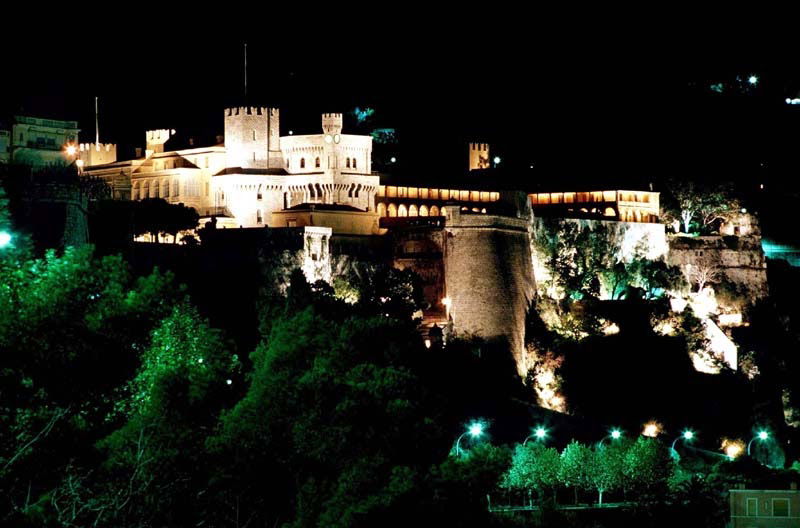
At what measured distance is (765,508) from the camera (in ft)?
171

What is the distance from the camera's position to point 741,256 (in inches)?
3063

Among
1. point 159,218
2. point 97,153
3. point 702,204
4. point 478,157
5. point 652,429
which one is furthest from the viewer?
point 478,157

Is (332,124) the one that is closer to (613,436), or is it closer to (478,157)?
(478,157)

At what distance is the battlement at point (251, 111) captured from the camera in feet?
224

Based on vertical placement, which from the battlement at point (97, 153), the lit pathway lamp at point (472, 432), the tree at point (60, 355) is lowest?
the lit pathway lamp at point (472, 432)

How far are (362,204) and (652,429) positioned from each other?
17160 mm

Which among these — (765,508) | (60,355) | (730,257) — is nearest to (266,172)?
(730,257)

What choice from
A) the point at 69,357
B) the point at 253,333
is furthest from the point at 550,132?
the point at 69,357

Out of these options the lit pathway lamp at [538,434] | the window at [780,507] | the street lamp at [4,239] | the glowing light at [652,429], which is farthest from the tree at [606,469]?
the street lamp at [4,239]

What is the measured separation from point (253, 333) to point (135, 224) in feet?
40.4

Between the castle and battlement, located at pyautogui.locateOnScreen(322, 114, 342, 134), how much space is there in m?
0.05

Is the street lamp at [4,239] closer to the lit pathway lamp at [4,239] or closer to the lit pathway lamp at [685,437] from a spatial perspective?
the lit pathway lamp at [4,239]

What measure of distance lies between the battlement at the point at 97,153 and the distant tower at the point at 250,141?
10.9 meters

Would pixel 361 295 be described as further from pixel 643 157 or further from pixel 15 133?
pixel 643 157
